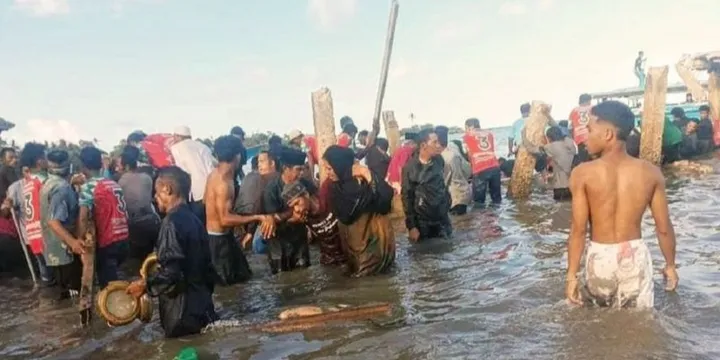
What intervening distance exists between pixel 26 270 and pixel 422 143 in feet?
20.5

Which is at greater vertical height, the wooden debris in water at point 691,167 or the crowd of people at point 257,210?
the crowd of people at point 257,210

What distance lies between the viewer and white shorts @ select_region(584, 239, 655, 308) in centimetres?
440

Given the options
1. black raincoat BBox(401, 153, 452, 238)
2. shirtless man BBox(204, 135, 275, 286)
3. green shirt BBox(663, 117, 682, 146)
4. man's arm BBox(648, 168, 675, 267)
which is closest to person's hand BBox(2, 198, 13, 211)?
shirtless man BBox(204, 135, 275, 286)

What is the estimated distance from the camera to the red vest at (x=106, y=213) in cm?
688

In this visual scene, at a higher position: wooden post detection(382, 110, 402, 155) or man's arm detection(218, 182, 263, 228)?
wooden post detection(382, 110, 402, 155)

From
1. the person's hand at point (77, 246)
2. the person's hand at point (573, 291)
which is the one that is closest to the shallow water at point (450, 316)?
the person's hand at point (573, 291)

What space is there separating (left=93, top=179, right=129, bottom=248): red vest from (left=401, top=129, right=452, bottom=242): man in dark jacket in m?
3.78

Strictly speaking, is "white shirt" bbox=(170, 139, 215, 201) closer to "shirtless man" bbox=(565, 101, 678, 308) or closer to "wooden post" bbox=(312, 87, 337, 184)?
"wooden post" bbox=(312, 87, 337, 184)

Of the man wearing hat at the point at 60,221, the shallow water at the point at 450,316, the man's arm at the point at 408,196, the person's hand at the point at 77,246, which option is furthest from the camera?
the man's arm at the point at 408,196

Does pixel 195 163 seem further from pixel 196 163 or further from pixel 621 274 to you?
pixel 621 274

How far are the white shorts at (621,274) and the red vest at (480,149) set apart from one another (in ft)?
28.2

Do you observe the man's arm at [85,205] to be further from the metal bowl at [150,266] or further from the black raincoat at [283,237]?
the metal bowl at [150,266]

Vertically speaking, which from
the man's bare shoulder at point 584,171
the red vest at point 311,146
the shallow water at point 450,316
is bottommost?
the shallow water at point 450,316

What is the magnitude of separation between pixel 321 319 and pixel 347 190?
161 cm
